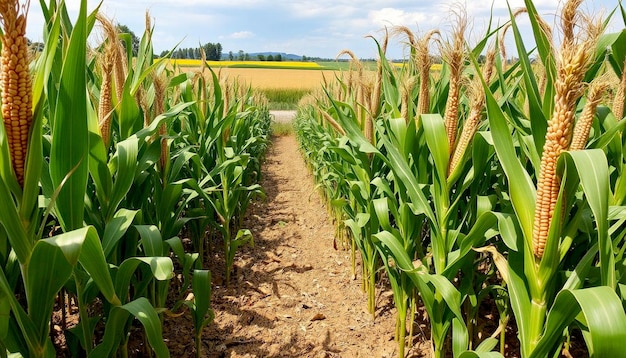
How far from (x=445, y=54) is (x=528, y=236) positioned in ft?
3.01

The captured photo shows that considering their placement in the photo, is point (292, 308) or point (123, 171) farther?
point (292, 308)

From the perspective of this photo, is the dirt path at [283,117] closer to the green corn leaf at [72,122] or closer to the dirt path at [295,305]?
the dirt path at [295,305]

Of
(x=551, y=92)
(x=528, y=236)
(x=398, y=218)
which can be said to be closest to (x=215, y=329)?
(x=398, y=218)

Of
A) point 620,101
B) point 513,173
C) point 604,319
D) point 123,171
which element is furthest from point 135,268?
point 620,101

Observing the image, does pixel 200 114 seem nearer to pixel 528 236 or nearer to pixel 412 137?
pixel 412 137

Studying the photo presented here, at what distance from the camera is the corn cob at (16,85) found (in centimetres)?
115

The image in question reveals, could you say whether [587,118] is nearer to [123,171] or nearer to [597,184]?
[597,184]

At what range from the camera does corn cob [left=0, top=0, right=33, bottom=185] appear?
115 cm

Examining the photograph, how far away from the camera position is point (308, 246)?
15.8ft

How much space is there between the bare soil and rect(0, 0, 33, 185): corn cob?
6.00ft

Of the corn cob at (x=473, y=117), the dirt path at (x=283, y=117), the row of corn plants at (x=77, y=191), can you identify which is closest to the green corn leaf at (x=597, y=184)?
the corn cob at (x=473, y=117)

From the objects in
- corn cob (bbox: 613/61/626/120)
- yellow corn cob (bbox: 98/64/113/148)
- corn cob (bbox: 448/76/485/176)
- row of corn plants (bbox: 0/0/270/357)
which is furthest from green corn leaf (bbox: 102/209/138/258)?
corn cob (bbox: 613/61/626/120)

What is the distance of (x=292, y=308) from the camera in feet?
11.1

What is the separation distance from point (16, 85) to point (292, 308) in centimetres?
260
